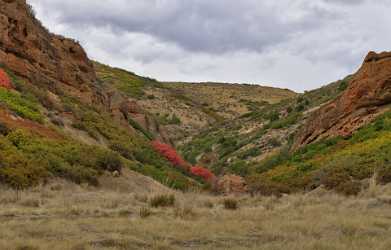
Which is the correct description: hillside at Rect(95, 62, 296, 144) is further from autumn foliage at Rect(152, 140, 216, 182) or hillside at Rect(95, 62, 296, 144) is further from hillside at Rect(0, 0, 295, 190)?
autumn foliage at Rect(152, 140, 216, 182)

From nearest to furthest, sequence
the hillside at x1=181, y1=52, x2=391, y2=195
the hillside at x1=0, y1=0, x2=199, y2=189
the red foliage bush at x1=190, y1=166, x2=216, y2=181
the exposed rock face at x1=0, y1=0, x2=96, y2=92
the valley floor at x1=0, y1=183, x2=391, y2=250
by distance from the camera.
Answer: the valley floor at x1=0, y1=183, x2=391, y2=250 → the hillside at x1=0, y1=0, x2=199, y2=189 → the hillside at x1=181, y1=52, x2=391, y2=195 → the exposed rock face at x1=0, y1=0, x2=96, y2=92 → the red foliage bush at x1=190, y1=166, x2=216, y2=181

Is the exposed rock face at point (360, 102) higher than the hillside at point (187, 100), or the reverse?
the hillside at point (187, 100)

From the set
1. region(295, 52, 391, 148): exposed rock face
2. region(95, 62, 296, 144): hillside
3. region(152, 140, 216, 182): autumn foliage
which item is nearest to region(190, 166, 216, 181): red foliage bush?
region(152, 140, 216, 182): autumn foliage

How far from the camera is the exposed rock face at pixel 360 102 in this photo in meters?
29.4

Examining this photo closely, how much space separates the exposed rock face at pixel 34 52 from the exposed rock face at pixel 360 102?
1529 cm

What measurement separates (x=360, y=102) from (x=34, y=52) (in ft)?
60.8

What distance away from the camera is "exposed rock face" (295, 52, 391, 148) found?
29.4 metres

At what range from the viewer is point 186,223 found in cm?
1089

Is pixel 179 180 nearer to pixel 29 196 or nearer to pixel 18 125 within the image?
pixel 18 125

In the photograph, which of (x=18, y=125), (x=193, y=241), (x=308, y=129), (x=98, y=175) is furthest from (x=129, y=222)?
(x=308, y=129)

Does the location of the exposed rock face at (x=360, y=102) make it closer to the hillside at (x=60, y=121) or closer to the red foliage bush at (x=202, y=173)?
the red foliage bush at (x=202, y=173)

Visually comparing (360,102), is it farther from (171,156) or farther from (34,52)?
(34,52)

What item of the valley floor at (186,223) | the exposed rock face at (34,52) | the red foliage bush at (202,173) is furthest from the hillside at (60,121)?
the valley floor at (186,223)

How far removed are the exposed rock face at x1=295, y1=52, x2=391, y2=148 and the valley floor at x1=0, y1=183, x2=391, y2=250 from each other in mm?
14513
